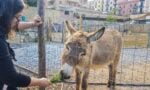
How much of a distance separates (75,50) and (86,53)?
1.47ft

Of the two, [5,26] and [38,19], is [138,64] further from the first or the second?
[5,26]

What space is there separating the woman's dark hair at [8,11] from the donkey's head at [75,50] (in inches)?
68.5

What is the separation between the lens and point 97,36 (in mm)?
4754

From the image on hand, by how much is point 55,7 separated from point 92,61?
2365 centimetres

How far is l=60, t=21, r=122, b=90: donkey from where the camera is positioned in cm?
441

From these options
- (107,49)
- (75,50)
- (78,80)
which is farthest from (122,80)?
(75,50)

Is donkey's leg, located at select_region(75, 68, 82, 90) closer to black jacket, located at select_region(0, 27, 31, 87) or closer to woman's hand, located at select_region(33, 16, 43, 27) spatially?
woman's hand, located at select_region(33, 16, 43, 27)

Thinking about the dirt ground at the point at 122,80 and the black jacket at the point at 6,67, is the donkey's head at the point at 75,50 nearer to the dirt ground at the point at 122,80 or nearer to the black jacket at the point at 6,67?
the dirt ground at the point at 122,80

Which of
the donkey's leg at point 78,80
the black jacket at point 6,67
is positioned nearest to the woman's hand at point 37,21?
the black jacket at point 6,67

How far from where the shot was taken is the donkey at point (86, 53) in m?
4.41

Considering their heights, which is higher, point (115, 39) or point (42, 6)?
point (42, 6)

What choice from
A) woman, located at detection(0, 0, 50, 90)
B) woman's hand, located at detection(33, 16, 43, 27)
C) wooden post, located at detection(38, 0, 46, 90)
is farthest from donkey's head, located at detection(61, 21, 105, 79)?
woman, located at detection(0, 0, 50, 90)

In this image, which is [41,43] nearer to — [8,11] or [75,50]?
[75,50]

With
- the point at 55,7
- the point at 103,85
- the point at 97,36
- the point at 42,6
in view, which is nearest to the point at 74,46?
the point at 97,36
